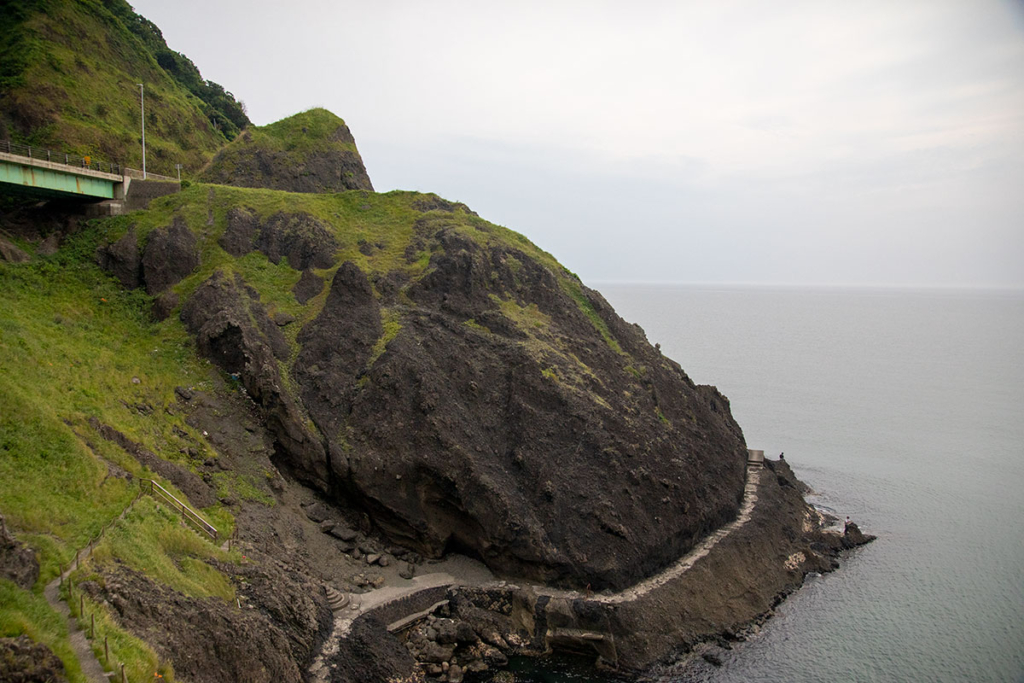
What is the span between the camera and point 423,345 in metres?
46.2

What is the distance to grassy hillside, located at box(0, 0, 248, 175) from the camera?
5538 centimetres

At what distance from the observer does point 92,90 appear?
60969 mm

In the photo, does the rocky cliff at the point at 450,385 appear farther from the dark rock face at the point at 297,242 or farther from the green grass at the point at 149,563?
the green grass at the point at 149,563

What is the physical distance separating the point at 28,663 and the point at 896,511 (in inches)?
2400

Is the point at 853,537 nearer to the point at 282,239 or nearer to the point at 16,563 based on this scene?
the point at 282,239

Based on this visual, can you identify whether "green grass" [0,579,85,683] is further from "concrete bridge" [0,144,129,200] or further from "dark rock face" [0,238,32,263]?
"concrete bridge" [0,144,129,200]

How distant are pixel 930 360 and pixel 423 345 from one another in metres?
134

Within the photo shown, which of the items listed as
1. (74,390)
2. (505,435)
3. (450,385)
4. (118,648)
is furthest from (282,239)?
(118,648)

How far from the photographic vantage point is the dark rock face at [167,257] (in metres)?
47.8

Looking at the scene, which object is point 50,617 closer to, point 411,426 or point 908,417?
point 411,426

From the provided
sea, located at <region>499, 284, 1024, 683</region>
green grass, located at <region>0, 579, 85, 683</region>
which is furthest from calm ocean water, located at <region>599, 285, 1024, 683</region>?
green grass, located at <region>0, 579, 85, 683</region>

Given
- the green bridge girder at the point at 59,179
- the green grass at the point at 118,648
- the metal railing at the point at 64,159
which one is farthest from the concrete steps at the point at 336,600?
the metal railing at the point at 64,159

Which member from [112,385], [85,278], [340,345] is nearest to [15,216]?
[85,278]

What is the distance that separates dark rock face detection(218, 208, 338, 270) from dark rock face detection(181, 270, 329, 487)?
13.2ft
